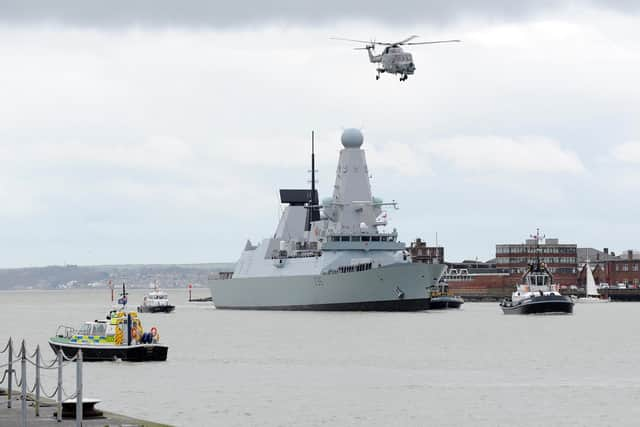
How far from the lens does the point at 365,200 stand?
12419 centimetres

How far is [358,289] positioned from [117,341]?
59.9 meters

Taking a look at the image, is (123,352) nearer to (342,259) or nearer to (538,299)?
(342,259)

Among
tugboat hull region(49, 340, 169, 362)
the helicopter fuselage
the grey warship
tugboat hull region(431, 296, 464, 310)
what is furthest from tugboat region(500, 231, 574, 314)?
tugboat hull region(49, 340, 169, 362)

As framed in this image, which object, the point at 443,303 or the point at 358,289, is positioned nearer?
the point at 358,289

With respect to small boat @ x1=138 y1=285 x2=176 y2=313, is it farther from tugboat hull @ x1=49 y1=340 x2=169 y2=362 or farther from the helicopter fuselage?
tugboat hull @ x1=49 y1=340 x2=169 y2=362

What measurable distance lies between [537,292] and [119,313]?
233ft

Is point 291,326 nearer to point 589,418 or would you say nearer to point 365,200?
point 365,200

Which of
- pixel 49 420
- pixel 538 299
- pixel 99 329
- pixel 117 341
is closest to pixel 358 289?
pixel 538 299

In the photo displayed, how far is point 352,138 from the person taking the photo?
126688mm

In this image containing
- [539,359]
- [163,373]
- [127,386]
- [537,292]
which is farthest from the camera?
[537,292]

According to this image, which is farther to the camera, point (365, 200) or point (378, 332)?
point (365, 200)

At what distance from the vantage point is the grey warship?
117 m

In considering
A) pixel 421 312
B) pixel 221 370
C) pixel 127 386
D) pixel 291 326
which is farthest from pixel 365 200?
pixel 127 386

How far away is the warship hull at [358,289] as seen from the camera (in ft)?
379
